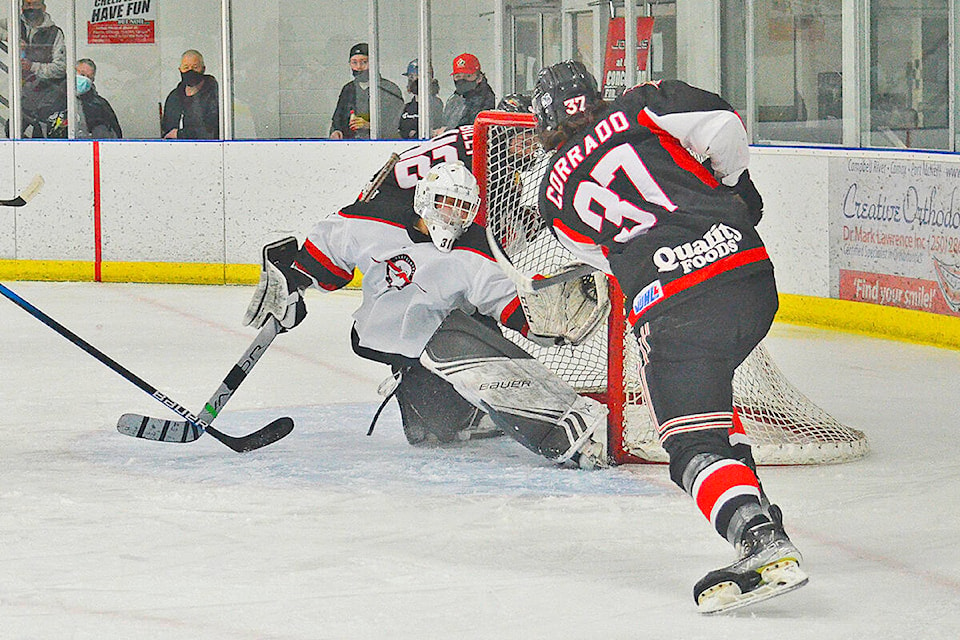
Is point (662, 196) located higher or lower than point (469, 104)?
lower

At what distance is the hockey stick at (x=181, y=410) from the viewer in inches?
157

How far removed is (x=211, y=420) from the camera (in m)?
4.11

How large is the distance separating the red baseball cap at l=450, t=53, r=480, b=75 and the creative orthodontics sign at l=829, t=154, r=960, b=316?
7.88 feet

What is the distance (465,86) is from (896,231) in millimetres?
2836

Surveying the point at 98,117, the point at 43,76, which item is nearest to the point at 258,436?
the point at 98,117

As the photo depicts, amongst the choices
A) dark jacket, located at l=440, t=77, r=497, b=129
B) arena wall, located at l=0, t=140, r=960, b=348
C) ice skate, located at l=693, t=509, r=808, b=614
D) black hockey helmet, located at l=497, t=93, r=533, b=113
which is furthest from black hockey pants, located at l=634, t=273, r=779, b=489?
arena wall, located at l=0, t=140, r=960, b=348

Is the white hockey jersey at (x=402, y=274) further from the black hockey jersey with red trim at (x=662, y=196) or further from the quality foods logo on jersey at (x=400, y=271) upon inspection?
the black hockey jersey with red trim at (x=662, y=196)

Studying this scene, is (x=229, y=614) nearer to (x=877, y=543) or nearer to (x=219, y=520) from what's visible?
(x=219, y=520)

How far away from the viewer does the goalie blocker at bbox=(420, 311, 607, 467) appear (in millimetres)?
3779

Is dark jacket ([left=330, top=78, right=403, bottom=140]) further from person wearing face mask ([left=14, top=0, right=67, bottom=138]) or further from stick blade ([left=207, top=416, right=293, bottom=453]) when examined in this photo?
stick blade ([left=207, top=416, right=293, bottom=453])

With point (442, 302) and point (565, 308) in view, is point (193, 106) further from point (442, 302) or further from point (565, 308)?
point (565, 308)

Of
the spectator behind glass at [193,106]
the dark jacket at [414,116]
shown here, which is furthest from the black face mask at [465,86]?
the spectator behind glass at [193,106]

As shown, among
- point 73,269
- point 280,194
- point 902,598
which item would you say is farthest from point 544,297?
point 73,269

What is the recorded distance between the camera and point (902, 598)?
2.71 meters
